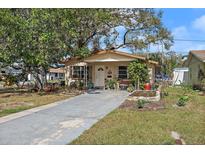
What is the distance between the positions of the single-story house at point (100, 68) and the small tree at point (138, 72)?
3.16ft

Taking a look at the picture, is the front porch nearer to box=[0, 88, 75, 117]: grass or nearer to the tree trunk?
the tree trunk

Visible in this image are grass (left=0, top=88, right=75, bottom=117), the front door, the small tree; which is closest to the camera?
grass (left=0, top=88, right=75, bottom=117)

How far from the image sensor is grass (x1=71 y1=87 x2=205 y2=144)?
6.76 metres

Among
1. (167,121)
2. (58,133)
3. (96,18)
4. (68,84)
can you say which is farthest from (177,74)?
(58,133)

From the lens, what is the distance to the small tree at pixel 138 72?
21.4 m

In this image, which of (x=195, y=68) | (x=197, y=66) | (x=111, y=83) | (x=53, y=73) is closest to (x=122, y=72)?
(x=111, y=83)

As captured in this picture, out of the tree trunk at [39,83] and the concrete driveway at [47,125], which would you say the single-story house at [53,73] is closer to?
the tree trunk at [39,83]

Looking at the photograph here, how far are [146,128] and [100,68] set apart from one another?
53.5 ft

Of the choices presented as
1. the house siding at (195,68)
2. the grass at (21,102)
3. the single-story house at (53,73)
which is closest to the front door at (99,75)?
the grass at (21,102)

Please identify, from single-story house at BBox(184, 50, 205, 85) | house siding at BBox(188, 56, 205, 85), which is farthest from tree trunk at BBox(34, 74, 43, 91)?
house siding at BBox(188, 56, 205, 85)

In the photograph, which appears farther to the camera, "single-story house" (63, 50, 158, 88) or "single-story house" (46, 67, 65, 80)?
"single-story house" (46, 67, 65, 80)

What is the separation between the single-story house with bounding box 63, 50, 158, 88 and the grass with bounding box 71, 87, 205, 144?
476 inches

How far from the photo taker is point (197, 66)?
24.8 metres
